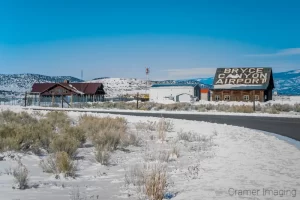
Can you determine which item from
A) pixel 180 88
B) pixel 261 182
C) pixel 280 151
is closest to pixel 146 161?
pixel 261 182

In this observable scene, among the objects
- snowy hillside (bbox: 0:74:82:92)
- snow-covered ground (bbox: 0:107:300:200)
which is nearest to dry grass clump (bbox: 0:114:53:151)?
snow-covered ground (bbox: 0:107:300:200)

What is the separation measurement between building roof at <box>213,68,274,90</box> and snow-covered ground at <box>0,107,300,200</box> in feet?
153

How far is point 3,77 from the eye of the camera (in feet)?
525

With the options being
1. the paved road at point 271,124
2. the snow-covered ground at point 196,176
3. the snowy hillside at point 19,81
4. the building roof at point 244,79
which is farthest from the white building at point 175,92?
the snowy hillside at point 19,81

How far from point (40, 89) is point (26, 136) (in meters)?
60.2

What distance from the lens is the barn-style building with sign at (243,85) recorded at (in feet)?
178

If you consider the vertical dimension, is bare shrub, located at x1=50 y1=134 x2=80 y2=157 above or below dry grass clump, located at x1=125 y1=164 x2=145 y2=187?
above

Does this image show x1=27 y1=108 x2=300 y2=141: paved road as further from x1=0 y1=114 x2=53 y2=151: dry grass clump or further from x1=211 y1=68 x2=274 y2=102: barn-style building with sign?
x1=211 y1=68 x2=274 y2=102: barn-style building with sign

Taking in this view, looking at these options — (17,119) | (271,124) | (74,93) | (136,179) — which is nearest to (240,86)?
(74,93)

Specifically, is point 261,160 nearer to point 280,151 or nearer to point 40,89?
point 280,151

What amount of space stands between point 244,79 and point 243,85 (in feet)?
5.23

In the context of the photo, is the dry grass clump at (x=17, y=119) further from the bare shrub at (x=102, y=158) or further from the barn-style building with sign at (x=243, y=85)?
the barn-style building with sign at (x=243, y=85)

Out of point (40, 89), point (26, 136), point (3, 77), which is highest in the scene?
→ point (3, 77)

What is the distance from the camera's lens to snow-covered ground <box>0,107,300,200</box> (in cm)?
518
